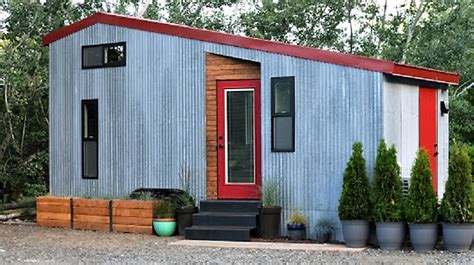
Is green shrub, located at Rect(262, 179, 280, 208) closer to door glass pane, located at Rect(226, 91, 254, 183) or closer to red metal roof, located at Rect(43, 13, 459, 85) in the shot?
door glass pane, located at Rect(226, 91, 254, 183)

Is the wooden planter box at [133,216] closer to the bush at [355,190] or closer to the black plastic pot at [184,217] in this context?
the black plastic pot at [184,217]

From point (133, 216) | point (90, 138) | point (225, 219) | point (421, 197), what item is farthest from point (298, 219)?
point (90, 138)

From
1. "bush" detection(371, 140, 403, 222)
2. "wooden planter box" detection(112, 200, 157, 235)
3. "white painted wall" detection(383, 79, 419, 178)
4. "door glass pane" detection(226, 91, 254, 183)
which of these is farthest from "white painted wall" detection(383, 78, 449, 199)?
"wooden planter box" detection(112, 200, 157, 235)

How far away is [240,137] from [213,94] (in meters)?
0.79

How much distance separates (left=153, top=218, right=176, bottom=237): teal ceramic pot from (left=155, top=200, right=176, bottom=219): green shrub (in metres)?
0.08

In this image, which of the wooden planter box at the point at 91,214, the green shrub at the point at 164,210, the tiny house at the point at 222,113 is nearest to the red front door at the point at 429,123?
the tiny house at the point at 222,113

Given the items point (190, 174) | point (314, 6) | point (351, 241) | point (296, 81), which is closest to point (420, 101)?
point (296, 81)

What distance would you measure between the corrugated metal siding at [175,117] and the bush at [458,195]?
1.21 m

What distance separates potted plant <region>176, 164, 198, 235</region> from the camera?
11016 mm

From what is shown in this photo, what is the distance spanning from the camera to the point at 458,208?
29.5 ft

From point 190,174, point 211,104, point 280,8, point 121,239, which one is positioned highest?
point 280,8

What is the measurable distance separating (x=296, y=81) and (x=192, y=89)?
186 cm

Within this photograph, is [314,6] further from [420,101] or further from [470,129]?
[420,101]

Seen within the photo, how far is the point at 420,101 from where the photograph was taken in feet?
37.1
